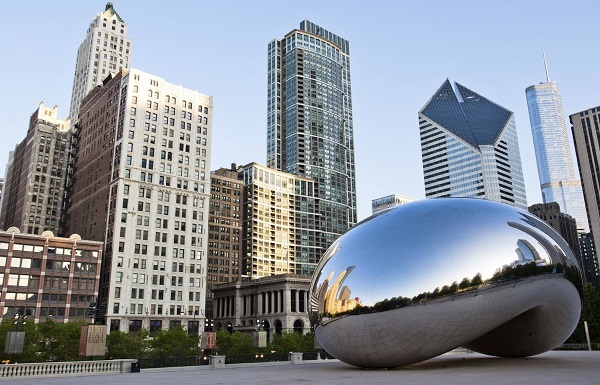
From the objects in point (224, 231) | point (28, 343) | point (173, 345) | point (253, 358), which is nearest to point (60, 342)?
point (28, 343)

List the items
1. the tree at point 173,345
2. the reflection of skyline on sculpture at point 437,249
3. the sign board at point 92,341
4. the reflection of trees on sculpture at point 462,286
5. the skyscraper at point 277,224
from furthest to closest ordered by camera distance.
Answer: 1. the skyscraper at point 277,224
2. the tree at point 173,345
3. the sign board at point 92,341
4. the reflection of skyline on sculpture at point 437,249
5. the reflection of trees on sculpture at point 462,286

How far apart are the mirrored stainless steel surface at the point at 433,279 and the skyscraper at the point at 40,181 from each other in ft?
392

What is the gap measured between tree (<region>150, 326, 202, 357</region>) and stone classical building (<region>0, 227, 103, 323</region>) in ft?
88.6

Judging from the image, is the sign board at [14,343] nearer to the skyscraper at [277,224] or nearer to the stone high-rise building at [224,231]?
the stone high-rise building at [224,231]

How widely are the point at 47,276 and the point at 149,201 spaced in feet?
73.7

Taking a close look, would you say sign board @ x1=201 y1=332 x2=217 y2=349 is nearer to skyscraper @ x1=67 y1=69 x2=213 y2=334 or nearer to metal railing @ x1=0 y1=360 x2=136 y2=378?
metal railing @ x1=0 y1=360 x2=136 y2=378

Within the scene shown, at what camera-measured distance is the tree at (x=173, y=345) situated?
58.0 m

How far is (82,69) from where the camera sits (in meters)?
168

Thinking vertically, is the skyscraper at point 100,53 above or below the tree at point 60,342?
above

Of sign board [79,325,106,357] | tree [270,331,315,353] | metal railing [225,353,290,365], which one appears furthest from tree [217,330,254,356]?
sign board [79,325,106,357]

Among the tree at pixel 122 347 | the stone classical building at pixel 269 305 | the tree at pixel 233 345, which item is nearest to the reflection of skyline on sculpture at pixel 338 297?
the tree at pixel 122 347

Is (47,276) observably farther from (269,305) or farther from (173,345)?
(269,305)

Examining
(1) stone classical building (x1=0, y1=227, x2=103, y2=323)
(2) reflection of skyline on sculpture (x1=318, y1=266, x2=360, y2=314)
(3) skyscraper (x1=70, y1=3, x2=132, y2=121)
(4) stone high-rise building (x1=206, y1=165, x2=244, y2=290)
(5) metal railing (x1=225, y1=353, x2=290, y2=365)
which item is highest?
(3) skyscraper (x1=70, y1=3, x2=132, y2=121)

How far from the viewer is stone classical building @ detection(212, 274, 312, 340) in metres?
113
